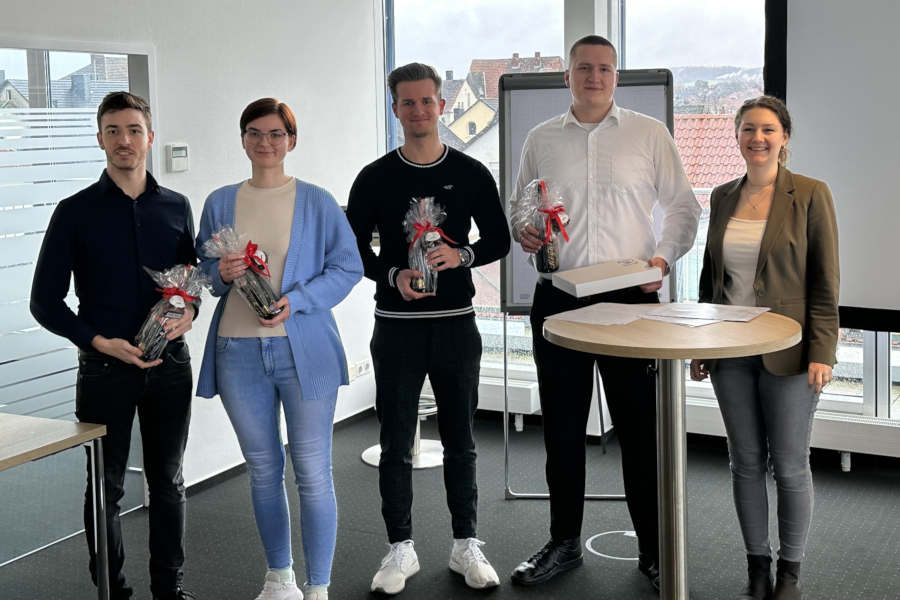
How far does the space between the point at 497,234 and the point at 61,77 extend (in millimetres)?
1906

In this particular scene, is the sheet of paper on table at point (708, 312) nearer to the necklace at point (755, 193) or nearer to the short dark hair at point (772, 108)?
the necklace at point (755, 193)

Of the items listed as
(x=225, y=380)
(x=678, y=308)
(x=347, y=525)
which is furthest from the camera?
(x=347, y=525)

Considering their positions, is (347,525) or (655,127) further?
(347,525)

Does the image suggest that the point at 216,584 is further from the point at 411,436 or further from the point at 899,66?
the point at 899,66

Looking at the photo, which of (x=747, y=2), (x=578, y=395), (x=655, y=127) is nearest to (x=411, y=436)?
(x=578, y=395)

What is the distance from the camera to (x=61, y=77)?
3.96 meters

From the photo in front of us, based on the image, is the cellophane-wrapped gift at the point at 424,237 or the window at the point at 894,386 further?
the window at the point at 894,386

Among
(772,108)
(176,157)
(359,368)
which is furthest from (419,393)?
(359,368)

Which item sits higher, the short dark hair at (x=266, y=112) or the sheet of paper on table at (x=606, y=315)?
the short dark hair at (x=266, y=112)

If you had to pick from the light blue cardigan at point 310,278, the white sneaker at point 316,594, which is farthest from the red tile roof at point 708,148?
the white sneaker at point 316,594

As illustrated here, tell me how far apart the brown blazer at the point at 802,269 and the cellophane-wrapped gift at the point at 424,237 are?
988mm

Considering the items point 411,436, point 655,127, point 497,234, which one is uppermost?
point 655,127

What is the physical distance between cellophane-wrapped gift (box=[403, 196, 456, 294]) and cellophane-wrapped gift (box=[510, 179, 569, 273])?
27cm

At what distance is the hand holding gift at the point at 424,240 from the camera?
3178mm
